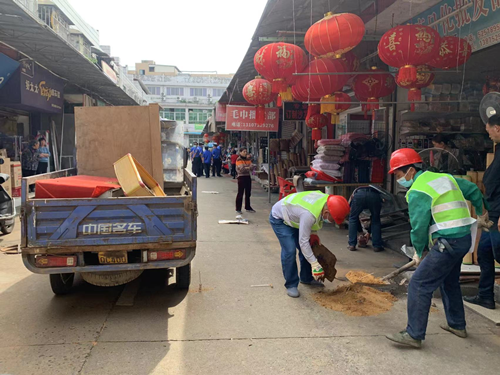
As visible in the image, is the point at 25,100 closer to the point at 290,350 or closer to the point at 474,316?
the point at 290,350

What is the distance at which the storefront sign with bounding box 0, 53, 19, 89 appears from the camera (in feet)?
32.8

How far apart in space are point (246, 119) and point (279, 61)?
215 inches

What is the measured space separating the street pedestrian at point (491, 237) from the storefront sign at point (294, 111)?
750 cm

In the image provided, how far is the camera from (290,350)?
11.7ft

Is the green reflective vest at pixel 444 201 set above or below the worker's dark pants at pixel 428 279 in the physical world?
above

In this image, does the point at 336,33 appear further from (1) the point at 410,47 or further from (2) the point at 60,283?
(2) the point at 60,283

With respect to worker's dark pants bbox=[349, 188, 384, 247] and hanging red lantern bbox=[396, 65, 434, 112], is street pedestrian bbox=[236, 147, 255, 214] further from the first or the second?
hanging red lantern bbox=[396, 65, 434, 112]

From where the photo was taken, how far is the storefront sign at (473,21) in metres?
5.36

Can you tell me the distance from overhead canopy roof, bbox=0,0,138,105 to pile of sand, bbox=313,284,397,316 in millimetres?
7553

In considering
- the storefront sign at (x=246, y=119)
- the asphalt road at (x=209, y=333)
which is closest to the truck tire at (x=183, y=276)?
the asphalt road at (x=209, y=333)

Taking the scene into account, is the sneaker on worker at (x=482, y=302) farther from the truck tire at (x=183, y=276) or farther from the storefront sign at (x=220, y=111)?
the storefront sign at (x=220, y=111)

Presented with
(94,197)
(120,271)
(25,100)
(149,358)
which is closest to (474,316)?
(149,358)

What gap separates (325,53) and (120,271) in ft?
12.3

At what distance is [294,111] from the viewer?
11.7m
